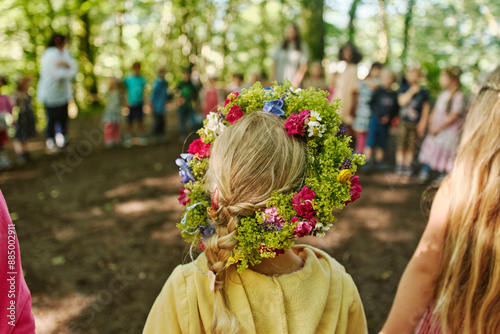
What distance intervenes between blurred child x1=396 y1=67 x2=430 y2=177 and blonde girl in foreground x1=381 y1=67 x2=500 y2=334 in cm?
563

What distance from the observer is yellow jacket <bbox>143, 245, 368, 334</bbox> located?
4.66 feet

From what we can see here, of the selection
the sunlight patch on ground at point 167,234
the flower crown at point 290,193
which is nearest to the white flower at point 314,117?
the flower crown at point 290,193

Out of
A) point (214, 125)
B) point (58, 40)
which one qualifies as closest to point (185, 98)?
point (58, 40)

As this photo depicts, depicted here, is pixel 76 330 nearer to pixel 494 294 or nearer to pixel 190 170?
pixel 190 170

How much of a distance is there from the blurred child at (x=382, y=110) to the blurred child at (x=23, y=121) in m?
6.70

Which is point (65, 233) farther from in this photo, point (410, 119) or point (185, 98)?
point (410, 119)

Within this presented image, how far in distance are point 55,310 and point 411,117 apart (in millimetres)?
6175

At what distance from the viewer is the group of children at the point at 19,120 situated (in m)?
7.14

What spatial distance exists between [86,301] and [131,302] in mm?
408

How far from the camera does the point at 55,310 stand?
3.37m

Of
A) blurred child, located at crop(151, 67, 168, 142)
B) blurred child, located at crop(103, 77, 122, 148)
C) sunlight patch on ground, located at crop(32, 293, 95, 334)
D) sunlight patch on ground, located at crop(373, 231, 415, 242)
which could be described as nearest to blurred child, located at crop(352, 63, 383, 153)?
sunlight patch on ground, located at crop(373, 231, 415, 242)

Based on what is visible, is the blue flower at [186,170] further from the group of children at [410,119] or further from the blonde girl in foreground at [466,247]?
the group of children at [410,119]

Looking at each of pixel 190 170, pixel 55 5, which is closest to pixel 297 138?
pixel 190 170

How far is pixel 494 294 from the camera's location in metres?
1.38
